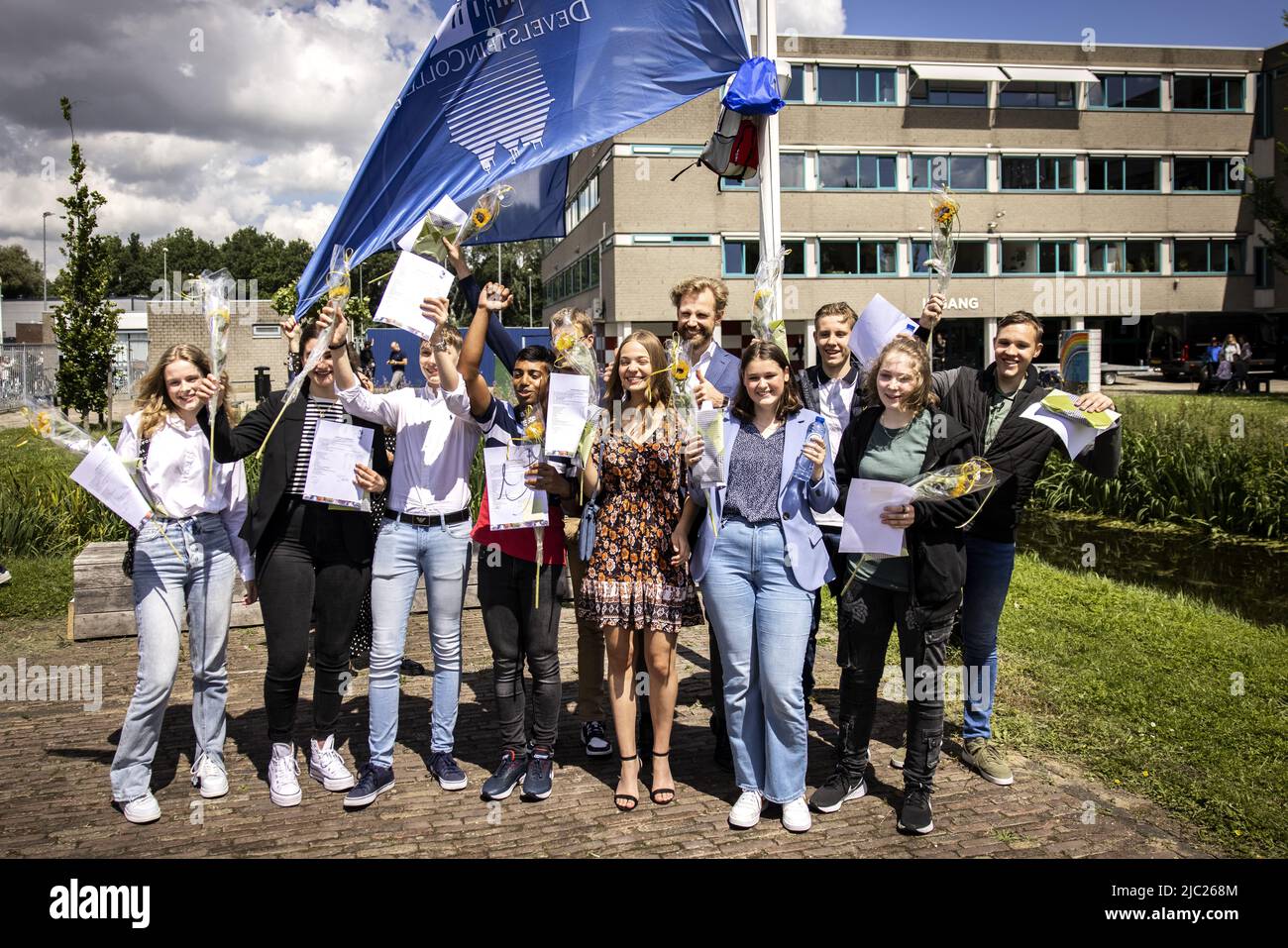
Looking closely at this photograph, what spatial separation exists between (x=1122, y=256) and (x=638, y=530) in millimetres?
47419

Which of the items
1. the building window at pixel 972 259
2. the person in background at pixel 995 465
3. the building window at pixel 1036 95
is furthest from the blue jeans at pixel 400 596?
the building window at pixel 1036 95

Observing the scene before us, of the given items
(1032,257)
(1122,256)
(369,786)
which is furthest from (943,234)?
(1122,256)

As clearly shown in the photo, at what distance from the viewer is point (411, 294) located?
4.50 m

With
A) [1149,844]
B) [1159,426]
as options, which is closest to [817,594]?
[1149,844]

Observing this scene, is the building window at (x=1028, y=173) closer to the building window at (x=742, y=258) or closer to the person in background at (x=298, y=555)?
the building window at (x=742, y=258)

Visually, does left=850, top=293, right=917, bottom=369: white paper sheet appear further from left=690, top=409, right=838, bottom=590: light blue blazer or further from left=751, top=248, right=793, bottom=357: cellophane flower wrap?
left=690, top=409, right=838, bottom=590: light blue blazer

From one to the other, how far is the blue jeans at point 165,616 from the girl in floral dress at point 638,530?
6.16 ft

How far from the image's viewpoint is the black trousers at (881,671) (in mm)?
4562

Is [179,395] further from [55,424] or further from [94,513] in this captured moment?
[94,513]

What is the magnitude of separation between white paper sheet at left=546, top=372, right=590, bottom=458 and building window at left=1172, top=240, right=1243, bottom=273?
49.7 metres

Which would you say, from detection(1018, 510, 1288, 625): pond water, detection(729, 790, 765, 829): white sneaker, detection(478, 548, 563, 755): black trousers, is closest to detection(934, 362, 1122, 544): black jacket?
detection(729, 790, 765, 829): white sneaker

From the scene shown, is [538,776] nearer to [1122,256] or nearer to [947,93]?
[947,93]

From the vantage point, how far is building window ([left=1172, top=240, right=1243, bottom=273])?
4625 cm

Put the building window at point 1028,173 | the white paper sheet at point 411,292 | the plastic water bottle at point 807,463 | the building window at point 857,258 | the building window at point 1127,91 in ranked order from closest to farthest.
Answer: the white paper sheet at point 411,292 < the plastic water bottle at point 807,463 < the building window at point 857,258 < the building window at point 1028,173 < the building window at point 1127,91
